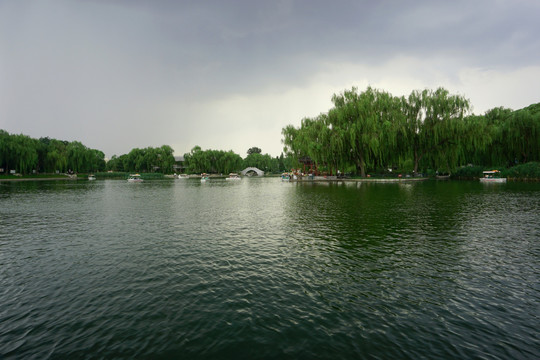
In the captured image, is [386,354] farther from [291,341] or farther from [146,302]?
[146,302]

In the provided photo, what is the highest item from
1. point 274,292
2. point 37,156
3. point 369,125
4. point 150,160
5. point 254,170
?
point 369,125

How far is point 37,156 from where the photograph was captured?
7256 cm

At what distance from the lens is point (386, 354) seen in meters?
4.78

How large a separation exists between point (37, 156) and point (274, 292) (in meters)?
90.6

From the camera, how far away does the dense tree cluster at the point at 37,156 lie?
64.6 meters

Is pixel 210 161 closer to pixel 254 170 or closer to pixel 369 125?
pixel 254 170

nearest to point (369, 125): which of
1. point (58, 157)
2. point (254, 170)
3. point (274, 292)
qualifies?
point (274, 292)

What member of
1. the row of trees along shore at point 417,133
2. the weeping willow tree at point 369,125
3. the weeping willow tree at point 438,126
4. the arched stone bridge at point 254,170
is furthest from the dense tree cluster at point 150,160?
the weeping willow tree at point 438,126

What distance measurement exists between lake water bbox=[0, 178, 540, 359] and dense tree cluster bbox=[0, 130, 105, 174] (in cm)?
7010

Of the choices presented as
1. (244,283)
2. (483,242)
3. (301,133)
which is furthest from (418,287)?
(301,133)

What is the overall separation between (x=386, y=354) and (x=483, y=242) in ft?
30.2

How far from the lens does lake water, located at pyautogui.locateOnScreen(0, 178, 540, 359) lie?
5070mm

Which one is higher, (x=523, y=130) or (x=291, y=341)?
(x=523, y=130)

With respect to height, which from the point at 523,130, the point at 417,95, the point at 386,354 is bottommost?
the point at 386,354
